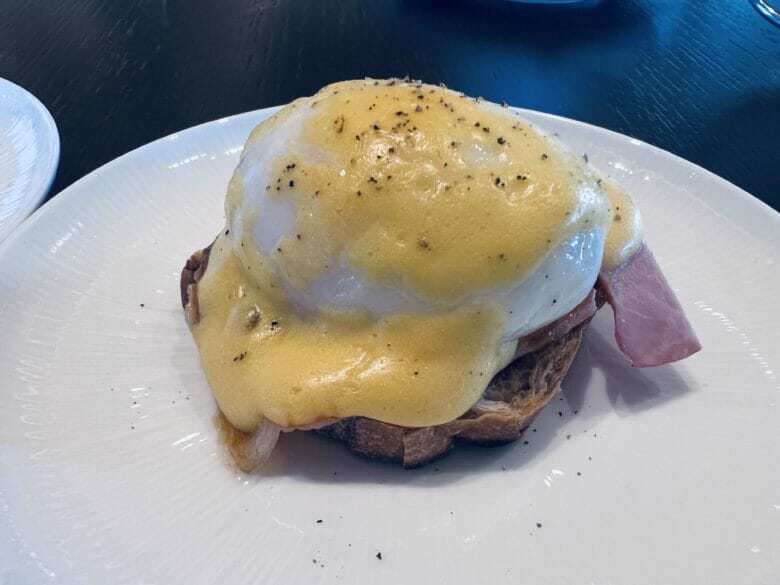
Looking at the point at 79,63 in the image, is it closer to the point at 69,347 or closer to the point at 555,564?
the point at 69,347

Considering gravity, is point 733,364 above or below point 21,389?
above

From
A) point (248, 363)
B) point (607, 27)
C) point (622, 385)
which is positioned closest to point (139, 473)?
point (248, 363)

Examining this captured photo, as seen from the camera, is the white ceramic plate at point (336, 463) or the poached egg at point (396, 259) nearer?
the white ceramic plate at point (336, 463)

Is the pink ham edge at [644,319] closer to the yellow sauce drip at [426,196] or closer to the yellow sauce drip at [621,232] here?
the yellow sauce drip at [621,232]

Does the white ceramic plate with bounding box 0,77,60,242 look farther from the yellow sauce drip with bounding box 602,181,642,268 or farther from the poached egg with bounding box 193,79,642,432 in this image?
the yellow sauce drip with bounding box 602,181,642,268

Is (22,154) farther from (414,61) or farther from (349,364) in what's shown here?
(414,61)

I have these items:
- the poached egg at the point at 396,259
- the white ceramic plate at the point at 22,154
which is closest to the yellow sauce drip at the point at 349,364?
the poached egg at the point at 396,259

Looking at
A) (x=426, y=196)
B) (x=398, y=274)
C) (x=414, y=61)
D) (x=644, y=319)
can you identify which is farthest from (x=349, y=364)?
(x=414, y=61)
